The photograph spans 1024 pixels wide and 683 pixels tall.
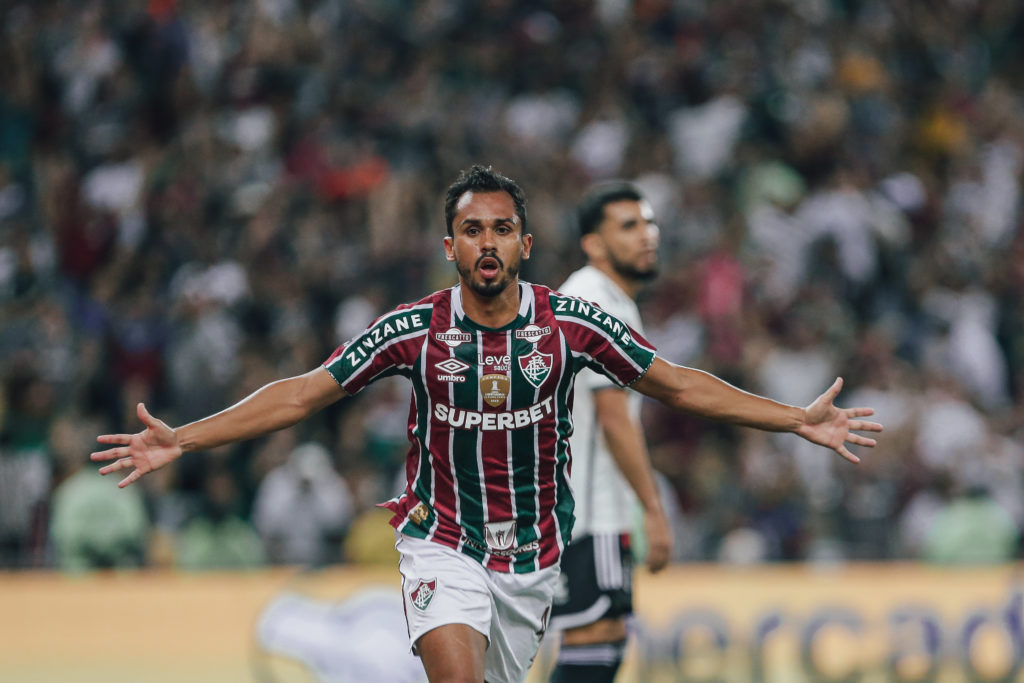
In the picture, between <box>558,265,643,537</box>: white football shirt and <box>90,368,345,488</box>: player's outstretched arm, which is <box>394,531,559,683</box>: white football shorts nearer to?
<box>90,368,345,488</box>: player's outstretched arm

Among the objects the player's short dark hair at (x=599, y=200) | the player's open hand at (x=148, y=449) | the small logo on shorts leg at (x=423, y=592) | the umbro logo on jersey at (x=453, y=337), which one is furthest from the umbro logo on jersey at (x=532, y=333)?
the player's short dark hair at (x=599, y=200)

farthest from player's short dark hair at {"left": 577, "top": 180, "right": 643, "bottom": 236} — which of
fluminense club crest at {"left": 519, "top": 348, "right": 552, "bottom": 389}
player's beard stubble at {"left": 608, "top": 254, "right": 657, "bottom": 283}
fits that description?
fluminense club crest at {"left": 519, "top": 348, "right": 552, "bottom": 389}

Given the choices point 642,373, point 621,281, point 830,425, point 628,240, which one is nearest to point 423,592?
point 642,373

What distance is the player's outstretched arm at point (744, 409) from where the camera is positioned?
5191mm

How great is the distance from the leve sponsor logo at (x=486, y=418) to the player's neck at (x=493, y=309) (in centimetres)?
31

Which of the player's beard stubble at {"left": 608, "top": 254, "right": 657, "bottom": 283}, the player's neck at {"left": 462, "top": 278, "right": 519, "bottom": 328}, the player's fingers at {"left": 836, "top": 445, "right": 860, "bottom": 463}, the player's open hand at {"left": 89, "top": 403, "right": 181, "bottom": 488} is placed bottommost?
the player's fingers at {"left": 836, "top": 445, "right": 860, "bottom": 463}

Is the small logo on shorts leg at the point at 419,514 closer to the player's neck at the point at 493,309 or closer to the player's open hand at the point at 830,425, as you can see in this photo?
the player's neck at the point at 493,309

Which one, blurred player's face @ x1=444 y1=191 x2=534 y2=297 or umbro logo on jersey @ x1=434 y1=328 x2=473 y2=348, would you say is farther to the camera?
umbro logo on jersey @ x1=434 y1=328 x2=473 y2=348

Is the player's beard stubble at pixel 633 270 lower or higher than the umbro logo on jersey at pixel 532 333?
higher

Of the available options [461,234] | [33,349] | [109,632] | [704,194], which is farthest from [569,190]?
[461,234]

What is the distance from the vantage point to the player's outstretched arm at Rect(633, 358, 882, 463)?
5.19 meters

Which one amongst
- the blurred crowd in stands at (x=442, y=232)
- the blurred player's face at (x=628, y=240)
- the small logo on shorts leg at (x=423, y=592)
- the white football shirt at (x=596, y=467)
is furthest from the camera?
the blurred crowd in stands at (x=442, y=232)

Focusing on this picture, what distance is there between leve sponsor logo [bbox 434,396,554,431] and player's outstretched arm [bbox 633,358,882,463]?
42cm

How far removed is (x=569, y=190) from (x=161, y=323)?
3841 mm
